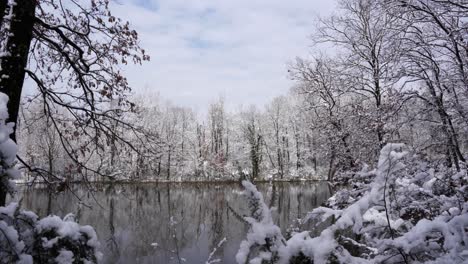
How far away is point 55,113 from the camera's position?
4762 mm

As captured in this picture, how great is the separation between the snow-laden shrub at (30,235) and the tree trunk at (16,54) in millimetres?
1384

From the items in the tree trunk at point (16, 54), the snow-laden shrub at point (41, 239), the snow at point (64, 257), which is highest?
the tree trunk at point (16, 54)

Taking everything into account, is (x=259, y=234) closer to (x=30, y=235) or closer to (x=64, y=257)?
(x=64, y=257)

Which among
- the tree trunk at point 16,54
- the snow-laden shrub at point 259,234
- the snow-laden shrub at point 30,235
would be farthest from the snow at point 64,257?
the tree trunk at point 16,54

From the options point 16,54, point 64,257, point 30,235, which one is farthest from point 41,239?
point 16,54

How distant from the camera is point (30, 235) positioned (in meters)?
2.52

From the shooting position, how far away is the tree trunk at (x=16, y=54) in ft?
11.5

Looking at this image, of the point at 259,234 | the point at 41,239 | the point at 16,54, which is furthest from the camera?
the point at 16,54

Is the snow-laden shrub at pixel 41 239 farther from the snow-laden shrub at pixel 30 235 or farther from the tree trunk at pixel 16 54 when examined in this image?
the tree trunk at pixel 16 54

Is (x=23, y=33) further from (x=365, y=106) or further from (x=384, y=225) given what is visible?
(x=365, y=106)

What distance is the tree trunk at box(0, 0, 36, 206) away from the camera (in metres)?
3.49

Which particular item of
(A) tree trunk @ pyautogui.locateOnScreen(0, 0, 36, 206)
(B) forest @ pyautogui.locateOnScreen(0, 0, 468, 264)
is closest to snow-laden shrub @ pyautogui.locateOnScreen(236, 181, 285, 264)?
(B) forest @ pyautogui.locateOnScreen(0, 0, 468, 264)

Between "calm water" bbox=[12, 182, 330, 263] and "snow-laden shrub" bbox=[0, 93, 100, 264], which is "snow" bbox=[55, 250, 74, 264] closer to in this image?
"snow-laden shrub" bbox=[0, 93, 100, 264]

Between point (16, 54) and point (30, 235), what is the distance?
1.93 meters
